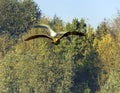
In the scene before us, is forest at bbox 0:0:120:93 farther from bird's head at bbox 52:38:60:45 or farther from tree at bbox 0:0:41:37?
bird's head at bbox 52:38:60:45

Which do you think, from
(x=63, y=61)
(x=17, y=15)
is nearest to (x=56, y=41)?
(x=63, y=61)

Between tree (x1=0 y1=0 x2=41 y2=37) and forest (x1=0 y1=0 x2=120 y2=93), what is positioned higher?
tree (x1=0 y1=0 x2=41 y2=37)

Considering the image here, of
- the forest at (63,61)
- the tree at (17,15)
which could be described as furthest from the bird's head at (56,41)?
the tree at (17,15)

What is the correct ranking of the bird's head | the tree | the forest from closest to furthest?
the bird's head < the forest < the tree

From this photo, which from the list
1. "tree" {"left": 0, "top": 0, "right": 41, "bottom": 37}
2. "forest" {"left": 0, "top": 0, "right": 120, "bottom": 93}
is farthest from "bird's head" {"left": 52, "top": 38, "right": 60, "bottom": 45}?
"tree" {"left": 0, "top": 0, "right": 41, "bottom": 37}

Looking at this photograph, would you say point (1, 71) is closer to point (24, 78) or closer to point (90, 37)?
point (24, 78)

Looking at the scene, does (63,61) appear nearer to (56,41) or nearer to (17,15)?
(17,15)

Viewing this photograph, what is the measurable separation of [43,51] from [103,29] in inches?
592

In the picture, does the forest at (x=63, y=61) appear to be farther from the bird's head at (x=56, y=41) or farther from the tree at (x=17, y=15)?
the bird's head at (x=56, y=41)

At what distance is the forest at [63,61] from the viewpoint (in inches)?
1660

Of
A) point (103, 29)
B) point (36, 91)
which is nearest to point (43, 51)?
point (36, 91)

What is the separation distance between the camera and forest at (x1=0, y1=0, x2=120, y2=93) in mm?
42156

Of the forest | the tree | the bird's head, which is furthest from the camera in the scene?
the tree

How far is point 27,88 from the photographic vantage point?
41.4m
